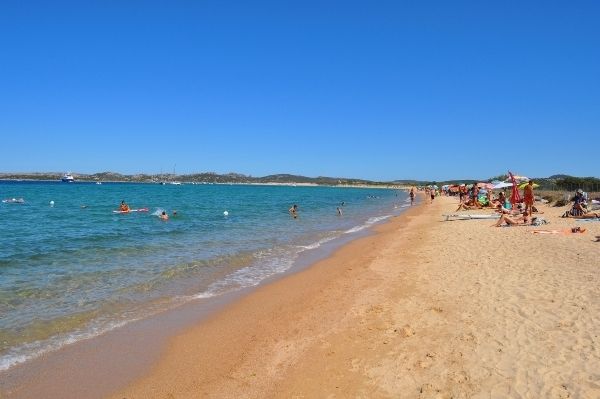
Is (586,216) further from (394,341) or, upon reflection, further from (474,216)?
(394,341)

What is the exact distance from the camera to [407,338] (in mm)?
6348

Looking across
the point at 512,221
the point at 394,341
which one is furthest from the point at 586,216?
the point at 394,341

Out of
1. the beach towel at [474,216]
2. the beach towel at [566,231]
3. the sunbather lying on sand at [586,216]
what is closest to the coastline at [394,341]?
the beach towel at [566,231]

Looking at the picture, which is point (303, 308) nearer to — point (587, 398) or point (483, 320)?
point (483, 320)

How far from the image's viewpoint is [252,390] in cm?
515

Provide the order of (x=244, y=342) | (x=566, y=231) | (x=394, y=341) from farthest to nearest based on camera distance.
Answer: (x=566, y=231) < (x=244, y=342) < (x=394, y=341)

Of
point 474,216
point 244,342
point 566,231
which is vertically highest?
point 566,231

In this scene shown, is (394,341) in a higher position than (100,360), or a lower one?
higher

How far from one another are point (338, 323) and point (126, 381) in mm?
3428

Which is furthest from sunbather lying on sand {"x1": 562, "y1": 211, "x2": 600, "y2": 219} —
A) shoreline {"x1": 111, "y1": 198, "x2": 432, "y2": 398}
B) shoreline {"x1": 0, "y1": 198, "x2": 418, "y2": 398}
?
shoreline {"x1": 0, "y1": 198, "x2": 418, "y2": 398}

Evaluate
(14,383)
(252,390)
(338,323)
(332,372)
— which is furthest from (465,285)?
(14,383)

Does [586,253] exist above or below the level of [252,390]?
above

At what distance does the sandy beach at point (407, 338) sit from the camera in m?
4.95

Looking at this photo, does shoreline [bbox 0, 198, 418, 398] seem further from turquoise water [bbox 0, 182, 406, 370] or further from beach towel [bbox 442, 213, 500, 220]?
beach towel [bbox 442, 213, 500, 220]
